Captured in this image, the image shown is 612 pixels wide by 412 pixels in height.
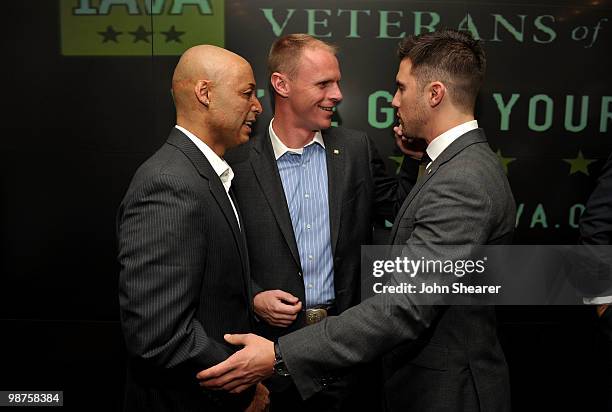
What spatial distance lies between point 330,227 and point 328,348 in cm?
78

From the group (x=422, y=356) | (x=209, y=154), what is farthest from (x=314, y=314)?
(x=209, y=154)

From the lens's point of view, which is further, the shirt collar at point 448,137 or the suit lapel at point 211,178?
the shirt collar at point 448,137

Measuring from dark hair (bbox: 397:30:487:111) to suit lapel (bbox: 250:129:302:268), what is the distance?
2.38 feet

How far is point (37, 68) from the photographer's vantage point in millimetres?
3068

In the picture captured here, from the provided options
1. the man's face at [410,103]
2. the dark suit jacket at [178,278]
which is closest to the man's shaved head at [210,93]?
the dark suit jacket at [178,278]

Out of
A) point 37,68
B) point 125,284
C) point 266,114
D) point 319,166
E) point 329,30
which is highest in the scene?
point 329,30

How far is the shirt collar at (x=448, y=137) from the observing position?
177 centimetres

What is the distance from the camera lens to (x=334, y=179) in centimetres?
235

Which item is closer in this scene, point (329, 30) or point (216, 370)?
point (216, 370)

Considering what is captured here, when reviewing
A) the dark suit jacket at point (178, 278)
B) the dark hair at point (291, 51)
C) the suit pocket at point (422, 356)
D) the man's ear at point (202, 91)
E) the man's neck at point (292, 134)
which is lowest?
the suit pocket at point (422, 356)

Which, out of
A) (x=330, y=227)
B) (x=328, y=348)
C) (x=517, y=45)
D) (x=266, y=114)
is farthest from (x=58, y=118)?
(x=517, y=45)

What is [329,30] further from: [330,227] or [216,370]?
[216,370]
